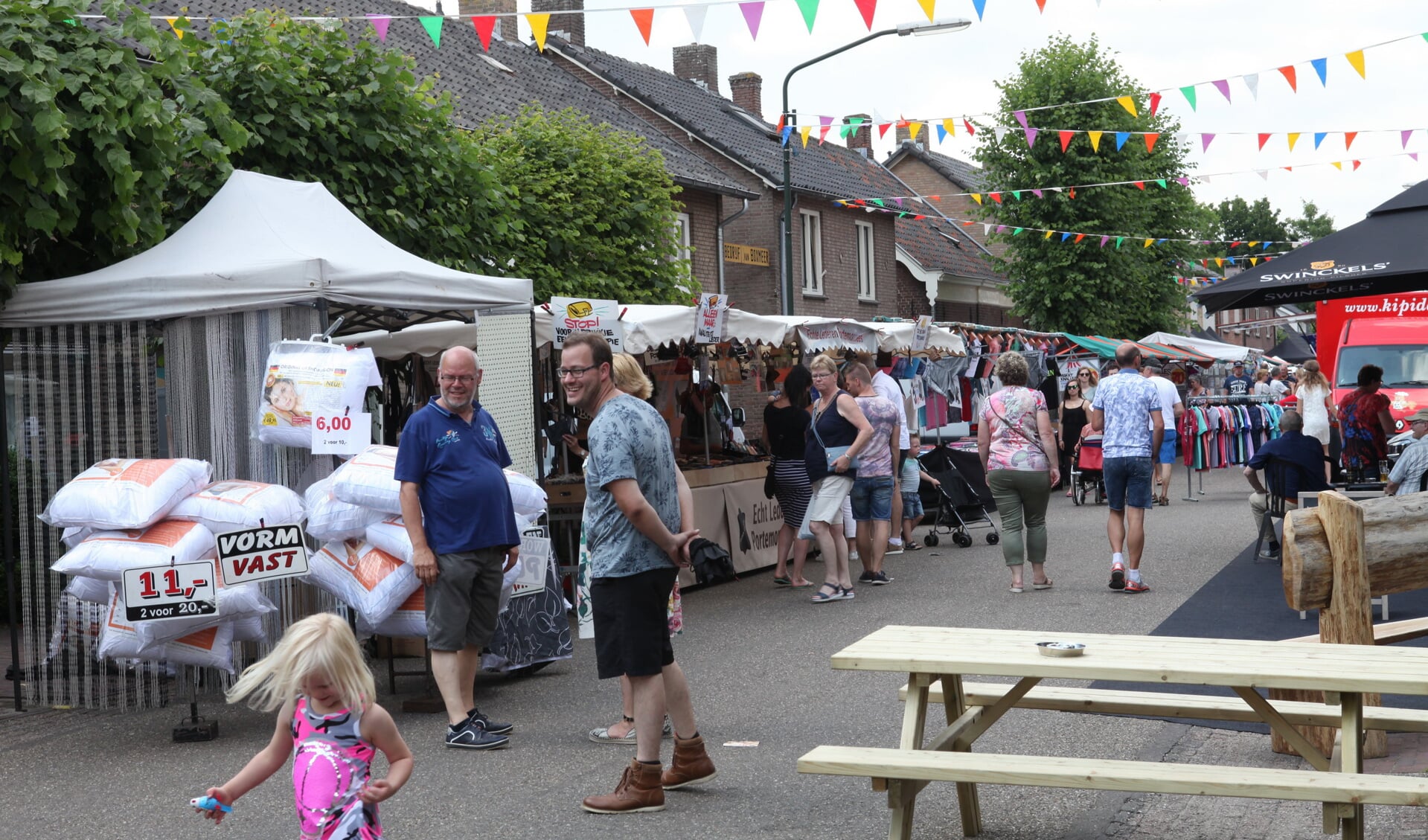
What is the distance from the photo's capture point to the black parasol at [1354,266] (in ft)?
32.3

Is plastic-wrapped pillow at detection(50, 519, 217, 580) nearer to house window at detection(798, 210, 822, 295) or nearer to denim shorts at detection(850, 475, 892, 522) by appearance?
denim shorts at detection(850, 475, 892, 522)

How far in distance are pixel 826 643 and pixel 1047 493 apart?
2692 mm

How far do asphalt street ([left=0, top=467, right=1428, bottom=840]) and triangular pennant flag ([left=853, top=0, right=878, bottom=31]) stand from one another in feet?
13.3

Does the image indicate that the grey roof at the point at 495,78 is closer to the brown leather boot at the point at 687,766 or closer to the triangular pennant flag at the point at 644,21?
the triangular pennant flag at the point at 644,21

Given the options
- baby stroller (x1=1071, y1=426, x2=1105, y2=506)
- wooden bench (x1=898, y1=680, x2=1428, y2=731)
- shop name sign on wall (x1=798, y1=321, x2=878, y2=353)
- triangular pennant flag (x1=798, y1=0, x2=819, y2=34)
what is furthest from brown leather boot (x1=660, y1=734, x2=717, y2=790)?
baby stroller (x1=1071, y1=426, x2=1105, y2=506)

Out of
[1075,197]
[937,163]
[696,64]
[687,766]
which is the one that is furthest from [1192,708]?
[937,163]

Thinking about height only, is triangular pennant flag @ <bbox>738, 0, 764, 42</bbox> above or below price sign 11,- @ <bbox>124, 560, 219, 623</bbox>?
above

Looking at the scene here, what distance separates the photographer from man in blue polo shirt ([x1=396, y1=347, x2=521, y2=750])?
21.5 ft

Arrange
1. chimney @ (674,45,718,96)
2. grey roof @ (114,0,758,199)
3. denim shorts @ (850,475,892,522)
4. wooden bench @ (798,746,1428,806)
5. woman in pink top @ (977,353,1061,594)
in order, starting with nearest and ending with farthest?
wooden bench @ (798,746,1428,806)
woman in pink top @ (977,353,1061,594)
denim shorts @ (850,475,892,522)
grey roof @ (114,0,758,199)
chimney @ (674,45,718,96)

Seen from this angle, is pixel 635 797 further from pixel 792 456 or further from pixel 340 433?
pixel 792 456

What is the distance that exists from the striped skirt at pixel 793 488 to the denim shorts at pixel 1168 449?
31.7 feet

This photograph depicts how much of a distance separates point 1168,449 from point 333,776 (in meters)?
19.0

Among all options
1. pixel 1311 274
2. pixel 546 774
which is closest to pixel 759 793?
pixel 546 774

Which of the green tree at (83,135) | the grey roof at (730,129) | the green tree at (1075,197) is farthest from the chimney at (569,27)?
the green tree at (83,135)
